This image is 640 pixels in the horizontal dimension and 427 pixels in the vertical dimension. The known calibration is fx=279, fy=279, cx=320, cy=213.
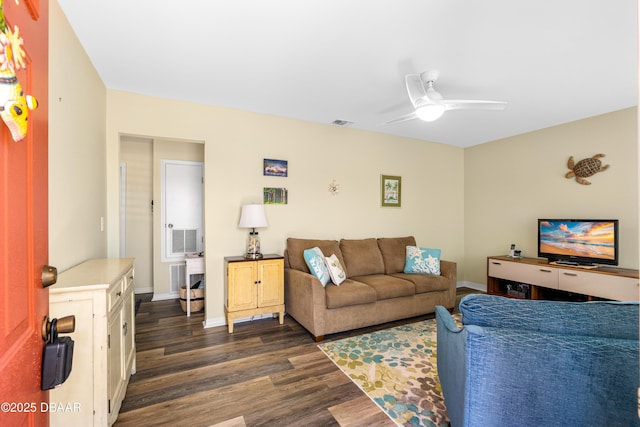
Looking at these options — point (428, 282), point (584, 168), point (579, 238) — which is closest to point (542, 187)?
point (584, 168)

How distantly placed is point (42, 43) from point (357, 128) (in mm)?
3811

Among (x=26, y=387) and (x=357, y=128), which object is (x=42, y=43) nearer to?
(x=26, y=387)

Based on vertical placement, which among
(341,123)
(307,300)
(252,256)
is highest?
(341,123)

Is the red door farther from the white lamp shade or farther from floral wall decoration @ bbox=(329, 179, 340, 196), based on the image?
floral wall decoration @ bbox=(329, 179, 340, 196)

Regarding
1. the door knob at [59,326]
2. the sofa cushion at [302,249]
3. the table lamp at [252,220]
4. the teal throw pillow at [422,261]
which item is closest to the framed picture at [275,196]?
the table lamp at [252,220]

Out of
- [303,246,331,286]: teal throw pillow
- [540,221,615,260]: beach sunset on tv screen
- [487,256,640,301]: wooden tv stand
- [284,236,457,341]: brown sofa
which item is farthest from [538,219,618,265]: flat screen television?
[303,246,331,286]: teal throw pillow

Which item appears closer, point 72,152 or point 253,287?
point 72,152

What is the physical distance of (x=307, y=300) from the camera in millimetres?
2994

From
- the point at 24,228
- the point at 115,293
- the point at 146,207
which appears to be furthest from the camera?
the point at 146,207

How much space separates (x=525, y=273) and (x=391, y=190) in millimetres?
2189

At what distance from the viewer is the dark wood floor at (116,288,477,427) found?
1.83 metres

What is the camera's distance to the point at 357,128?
4.27 metres

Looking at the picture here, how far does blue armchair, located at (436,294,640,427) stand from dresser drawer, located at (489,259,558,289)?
2.99 meters

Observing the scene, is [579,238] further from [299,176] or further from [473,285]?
[299,176]
